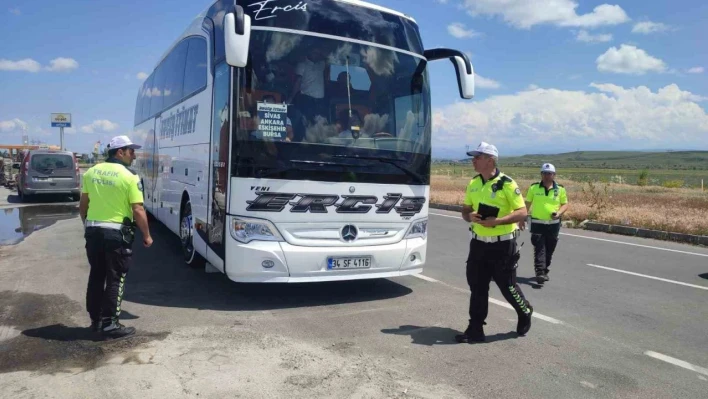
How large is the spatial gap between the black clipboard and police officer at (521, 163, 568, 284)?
10.3ft

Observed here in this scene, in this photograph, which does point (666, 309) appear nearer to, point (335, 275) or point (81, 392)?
point (335, 275)

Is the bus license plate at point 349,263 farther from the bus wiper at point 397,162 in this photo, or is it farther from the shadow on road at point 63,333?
the shadow on road at point 63,333

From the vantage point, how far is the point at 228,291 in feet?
23.3

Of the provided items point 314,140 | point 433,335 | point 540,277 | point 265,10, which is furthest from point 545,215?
point 265,10

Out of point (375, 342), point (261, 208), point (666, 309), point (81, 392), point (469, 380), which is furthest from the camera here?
point (666, 309)

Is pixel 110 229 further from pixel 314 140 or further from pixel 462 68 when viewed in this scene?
pixel 462 68

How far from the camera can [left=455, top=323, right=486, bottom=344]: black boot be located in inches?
208

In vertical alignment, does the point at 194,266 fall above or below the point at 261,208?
below

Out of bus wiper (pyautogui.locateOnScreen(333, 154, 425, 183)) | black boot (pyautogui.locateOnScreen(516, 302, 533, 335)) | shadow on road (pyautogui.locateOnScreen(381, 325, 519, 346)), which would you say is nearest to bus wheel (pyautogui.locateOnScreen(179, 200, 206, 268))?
bus wiper (pyautogui.locateOnScreen(333, 154, 425, 183))

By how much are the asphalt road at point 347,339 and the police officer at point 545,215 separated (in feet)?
1.19

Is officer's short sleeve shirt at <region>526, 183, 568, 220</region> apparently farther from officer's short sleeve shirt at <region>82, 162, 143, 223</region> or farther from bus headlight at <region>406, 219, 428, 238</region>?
officer's short sleeve shirt at <region>82, 162, 143, 223</region>

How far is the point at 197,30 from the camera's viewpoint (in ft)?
26.9

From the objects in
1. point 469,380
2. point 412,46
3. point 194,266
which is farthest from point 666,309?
point 194,266

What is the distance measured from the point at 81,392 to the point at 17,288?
153 inches
